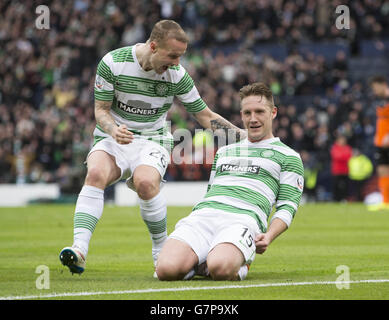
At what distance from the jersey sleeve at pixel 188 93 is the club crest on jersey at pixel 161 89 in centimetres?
12

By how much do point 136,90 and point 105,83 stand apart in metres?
0.29

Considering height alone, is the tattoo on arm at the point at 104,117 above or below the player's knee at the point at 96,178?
above

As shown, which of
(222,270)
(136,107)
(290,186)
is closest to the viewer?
(222,270)

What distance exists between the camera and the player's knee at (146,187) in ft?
25.0

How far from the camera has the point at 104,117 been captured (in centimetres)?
780

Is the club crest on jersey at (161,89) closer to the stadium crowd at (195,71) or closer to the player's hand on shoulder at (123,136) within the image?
the player's hand on shoulder at (123,136)

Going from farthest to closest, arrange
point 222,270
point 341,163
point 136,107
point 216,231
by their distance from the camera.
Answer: point 341,163 < point 136,107 < point 216,231 < point 222,270

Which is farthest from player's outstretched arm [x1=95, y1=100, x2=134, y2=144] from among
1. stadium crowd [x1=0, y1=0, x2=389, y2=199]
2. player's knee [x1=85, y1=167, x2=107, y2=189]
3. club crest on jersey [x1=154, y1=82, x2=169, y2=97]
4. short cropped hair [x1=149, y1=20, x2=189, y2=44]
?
stadium crowd [x1=0, y1=0, x2=389, y2=199]

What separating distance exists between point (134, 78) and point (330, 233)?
19.9 feet

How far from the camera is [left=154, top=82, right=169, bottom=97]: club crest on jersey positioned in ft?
26.5

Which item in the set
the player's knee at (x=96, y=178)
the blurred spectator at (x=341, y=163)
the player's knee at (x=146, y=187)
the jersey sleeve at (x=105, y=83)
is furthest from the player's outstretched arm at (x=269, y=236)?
the blurred spectator at (x=341, y=163)

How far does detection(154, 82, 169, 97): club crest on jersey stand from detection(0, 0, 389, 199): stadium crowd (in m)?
16.0

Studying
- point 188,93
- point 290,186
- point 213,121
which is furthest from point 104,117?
point 290,186

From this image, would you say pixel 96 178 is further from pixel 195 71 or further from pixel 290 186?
pixel 195 71
